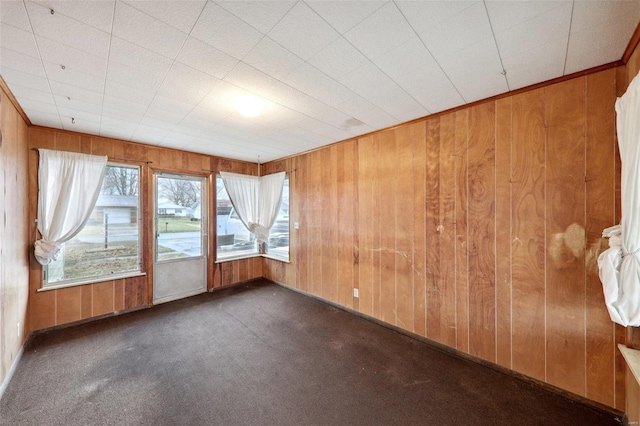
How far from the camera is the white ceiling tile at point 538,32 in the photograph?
1294mm

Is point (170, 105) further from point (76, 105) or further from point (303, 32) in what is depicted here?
point (303, 32)

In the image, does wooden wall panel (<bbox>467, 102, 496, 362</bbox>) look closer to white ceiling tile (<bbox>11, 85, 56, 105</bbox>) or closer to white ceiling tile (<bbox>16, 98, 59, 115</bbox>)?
white ceiling tile (<bbox>11, 85, 56, 105</bbox>)

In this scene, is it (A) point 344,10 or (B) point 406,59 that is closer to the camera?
(A) point 344,10

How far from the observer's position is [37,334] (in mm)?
2807

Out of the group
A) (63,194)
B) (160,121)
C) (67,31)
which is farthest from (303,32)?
(63,194)

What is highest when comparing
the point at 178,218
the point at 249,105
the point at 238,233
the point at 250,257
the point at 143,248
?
the point at 249,105

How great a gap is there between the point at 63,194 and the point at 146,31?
2834mm

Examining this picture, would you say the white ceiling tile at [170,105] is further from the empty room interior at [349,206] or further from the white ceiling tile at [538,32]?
the white ceiling tile at [538,32]

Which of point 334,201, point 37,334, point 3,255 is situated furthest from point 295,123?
point 37,334

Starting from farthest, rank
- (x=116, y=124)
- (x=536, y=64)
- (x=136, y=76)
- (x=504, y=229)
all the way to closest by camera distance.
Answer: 1. (x=116, y=124)
2. (x=504, y=229)
3. (x=136, y=76)
4. (x=536, y=64)

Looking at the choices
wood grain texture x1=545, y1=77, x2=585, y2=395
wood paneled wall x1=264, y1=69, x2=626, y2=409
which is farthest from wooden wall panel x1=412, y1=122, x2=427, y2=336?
wood grain texture x1=545, y1=77, x2=585, y2=395

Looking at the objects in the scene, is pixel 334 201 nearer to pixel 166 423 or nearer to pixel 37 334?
pixel 166 423

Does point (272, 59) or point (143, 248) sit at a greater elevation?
point (272, 59)

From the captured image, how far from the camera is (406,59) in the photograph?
65.1 inches
